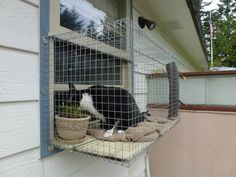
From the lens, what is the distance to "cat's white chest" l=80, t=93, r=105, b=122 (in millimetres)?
1367

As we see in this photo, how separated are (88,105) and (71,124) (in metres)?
0.24

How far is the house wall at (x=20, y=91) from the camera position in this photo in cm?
103

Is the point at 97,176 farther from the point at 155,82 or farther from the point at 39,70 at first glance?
the point at 155,82

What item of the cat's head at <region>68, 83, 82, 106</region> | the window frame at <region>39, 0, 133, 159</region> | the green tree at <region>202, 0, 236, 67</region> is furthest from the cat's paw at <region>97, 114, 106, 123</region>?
the green tree at <region>202, 0, 236, 67</region>

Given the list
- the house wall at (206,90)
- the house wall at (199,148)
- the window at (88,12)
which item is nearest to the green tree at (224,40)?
the house wall at (206,90)

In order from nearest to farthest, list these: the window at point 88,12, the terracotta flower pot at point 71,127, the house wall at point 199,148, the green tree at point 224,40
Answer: the terracotta flower pot at point 71,127 < the window at point 88,12 < the house wall at point 199,148 < the green tree at point 224,40

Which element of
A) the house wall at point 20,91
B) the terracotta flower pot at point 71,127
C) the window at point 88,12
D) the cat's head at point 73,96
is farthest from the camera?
the window at point 88,12

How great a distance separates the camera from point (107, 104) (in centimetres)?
142

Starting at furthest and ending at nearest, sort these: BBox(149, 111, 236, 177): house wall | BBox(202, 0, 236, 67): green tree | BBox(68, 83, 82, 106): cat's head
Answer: BBox(202, 0, 236, 67): green tree, BBox(149, 111, 236, 177): house wall, BBox(68, 83, 82, 106): cat's head

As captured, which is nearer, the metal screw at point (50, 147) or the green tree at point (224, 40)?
the metal screw at point (50, 147)

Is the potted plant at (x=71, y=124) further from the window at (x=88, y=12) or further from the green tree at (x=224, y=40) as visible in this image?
the green tree at (x=224, y=40)

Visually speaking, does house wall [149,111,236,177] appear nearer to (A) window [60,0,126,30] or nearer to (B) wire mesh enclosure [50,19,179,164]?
(B) wire mesh enclosure [50,19,179,164]

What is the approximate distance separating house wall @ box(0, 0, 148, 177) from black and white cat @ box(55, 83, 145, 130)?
9.4 inches

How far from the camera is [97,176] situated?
1.72 meters
